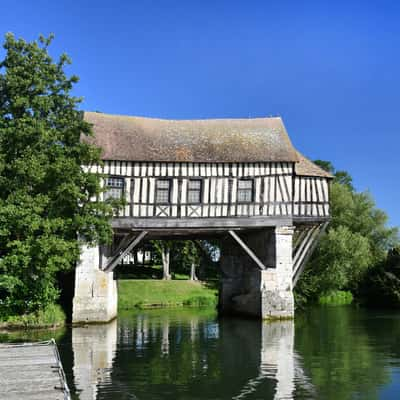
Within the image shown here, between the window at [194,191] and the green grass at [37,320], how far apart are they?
19.2 ft

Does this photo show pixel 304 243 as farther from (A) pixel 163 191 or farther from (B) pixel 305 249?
(A) pixel 163 191

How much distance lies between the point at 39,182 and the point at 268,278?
340 inches

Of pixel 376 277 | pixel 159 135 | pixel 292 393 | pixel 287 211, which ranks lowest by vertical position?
pixel 292 393

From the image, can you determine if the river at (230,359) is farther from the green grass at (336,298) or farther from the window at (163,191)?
the green grass at (336,298)

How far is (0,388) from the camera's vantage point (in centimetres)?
670

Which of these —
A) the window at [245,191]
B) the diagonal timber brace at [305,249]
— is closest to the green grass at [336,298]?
the diagonal timber brace at [305,249]

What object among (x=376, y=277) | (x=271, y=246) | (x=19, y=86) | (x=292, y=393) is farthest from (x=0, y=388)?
(x=376, y=277)

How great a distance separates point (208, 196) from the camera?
19.0 m

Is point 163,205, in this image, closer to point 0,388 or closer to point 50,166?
point 50,166

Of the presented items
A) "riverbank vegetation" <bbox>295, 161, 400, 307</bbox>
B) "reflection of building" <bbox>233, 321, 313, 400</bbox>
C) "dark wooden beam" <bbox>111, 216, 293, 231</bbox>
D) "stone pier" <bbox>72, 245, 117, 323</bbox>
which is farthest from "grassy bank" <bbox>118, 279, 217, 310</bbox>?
"reflection of building" <bbox>233, 321, 313, 400</bbox>

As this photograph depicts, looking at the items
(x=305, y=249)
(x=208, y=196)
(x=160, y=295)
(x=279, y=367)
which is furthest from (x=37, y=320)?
(x=160, y=295)

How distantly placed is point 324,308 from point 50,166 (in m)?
16.4

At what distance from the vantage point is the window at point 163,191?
18.9 m

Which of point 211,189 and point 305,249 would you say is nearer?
point 211,189
